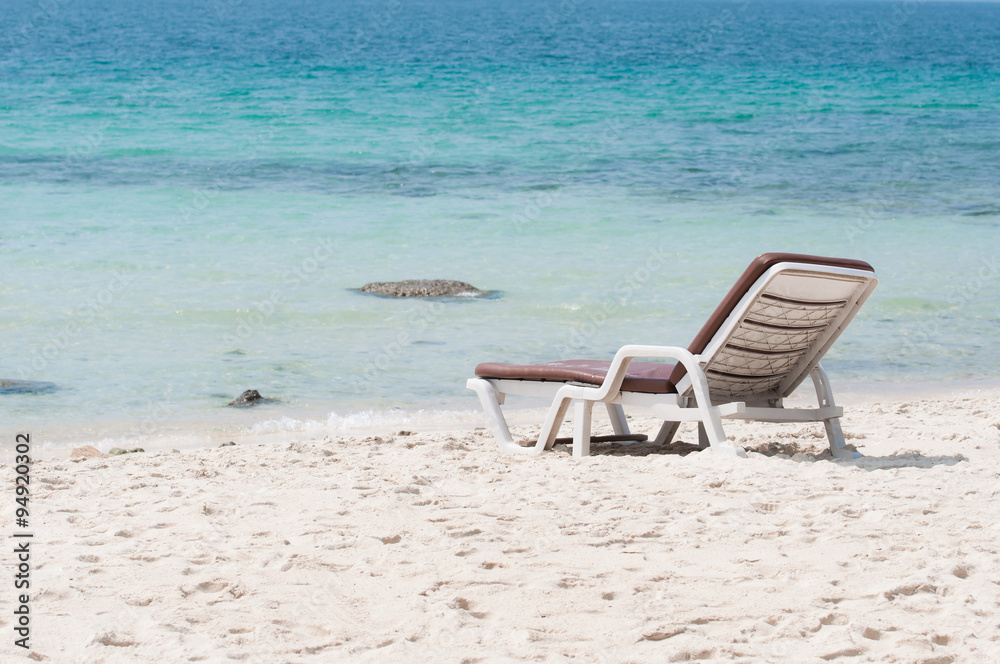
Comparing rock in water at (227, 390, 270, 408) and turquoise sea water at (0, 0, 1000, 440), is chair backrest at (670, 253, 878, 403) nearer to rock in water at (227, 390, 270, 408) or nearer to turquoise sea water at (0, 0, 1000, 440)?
turquoise sea water at (0, 0, 1000, 440)

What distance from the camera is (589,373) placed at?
17.4 ft

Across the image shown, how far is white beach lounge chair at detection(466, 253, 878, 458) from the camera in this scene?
476 centimetres

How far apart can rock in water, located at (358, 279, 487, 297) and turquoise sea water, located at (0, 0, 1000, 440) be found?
0.34 meters

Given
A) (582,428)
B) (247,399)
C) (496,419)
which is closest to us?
(582,428)

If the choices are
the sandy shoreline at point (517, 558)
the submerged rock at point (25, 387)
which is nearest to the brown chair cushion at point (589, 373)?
the sandy shoreline at point (517, 558)

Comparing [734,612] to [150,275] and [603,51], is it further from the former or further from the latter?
[603,51]

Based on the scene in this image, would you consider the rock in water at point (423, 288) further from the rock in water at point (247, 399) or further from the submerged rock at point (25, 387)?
the submerged rock at point (25, 387)

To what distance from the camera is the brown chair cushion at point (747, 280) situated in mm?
4645

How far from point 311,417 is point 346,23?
6720 centimetres

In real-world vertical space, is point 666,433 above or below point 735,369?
below

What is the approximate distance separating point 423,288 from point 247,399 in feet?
12.4

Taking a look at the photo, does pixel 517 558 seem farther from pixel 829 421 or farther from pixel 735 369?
pixel 829 421

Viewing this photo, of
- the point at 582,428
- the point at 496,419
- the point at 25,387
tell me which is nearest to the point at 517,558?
the point at 582,428

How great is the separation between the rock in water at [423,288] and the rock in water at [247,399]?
11.6ft
